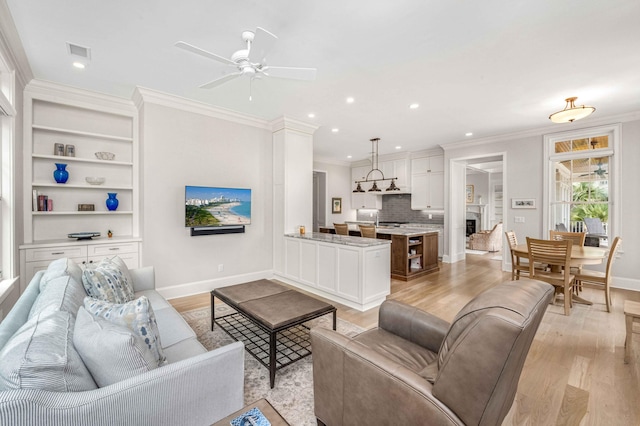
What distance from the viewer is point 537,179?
5348 mm

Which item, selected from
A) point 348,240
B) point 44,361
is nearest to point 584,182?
point 348,240

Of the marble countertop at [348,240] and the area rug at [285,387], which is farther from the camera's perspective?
the marble countertop at [348,240]

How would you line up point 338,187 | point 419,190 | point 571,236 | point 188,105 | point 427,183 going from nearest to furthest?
point 188,105, point 571,236, point 427,183, point 419,190, point 338,187

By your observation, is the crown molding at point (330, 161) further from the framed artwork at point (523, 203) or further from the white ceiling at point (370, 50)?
the framed artwork at point (523, 203)

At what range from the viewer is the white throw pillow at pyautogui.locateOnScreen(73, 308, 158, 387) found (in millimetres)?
1103

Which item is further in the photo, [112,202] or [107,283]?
[112,202]

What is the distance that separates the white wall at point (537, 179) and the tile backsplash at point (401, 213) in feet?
2.49

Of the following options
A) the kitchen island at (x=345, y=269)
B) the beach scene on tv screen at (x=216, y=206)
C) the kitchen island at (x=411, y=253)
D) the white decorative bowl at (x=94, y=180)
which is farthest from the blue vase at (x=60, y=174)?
the kitchen island at (x=411, y=253)

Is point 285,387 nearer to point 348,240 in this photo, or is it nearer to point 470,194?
point 348,240

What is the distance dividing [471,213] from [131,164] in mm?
10155

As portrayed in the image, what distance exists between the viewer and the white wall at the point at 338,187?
27.9 ft

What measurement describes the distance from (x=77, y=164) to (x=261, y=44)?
3.44m

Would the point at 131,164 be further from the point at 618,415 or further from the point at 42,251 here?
the point at 618,415

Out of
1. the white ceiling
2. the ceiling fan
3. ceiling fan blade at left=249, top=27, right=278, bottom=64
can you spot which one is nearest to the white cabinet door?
the white ceiling
